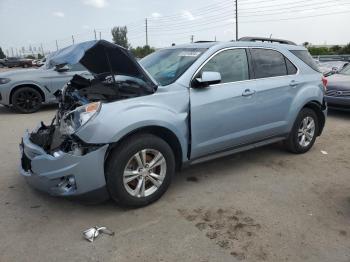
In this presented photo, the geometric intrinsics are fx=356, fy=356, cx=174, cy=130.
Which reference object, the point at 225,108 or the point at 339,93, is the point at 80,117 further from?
the point at 339,93

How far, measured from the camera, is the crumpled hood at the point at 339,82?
8305 millimetres

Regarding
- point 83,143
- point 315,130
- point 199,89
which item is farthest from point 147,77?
point 315,130

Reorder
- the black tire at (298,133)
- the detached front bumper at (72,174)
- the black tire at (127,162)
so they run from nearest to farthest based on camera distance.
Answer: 1. the detached front bumper at (72,174)
2. the black tire at (127,162)
3. the black tire at (298,133)

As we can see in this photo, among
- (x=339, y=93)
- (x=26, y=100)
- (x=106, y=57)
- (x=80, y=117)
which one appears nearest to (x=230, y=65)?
(x=106, y=57)

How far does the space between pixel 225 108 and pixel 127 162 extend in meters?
1.41

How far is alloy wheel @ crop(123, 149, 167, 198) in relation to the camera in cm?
355

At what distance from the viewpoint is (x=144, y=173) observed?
363 cm

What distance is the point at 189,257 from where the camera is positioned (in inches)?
113

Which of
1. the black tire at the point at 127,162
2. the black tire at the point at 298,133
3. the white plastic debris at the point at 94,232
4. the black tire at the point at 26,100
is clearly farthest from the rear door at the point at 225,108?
the black tire at the point at 26,100

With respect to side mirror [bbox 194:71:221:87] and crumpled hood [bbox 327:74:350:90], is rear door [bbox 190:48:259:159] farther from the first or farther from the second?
crumpled hood [bbox 327:74:350:90]

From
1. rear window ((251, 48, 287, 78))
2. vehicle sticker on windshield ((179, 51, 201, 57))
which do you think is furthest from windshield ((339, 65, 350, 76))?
vehicle sticker on windshield ((179, 51, 201, 57))

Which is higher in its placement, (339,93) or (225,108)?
(225,108)

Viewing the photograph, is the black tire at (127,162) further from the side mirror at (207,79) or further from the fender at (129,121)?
the side mirror at (207,79)

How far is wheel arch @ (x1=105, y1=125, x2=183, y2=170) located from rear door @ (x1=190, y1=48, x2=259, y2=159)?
0.18m
